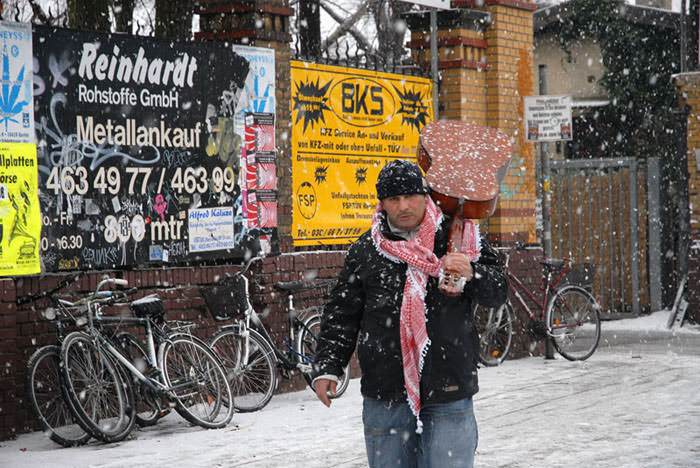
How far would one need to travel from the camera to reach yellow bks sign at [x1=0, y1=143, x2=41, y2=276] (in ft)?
28.7

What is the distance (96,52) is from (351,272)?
5.41 metres

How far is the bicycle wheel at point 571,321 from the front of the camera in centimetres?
1292

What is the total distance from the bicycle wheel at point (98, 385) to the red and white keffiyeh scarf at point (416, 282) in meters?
4.24

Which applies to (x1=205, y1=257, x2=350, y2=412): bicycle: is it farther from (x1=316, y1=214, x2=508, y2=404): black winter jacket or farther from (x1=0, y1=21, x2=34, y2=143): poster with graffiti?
(x1=316, y1=214, x2=508, y2=404): black winter jacket

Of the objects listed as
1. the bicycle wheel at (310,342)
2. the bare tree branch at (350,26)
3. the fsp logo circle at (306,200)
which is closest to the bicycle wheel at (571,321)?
the fsp logo circle at (306,200)

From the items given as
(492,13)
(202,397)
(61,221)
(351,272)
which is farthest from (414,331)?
(492,13)

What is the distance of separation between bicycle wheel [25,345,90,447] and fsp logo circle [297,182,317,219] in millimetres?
3487

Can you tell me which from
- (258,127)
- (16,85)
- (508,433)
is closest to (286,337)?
(258,127)

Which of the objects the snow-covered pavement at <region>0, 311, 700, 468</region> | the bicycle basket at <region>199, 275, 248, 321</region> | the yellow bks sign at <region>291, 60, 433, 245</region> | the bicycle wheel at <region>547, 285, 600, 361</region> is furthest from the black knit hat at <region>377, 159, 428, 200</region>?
the bicycle wheel at <region>547, 285, 600, 361</region>

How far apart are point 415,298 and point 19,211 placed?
5.15 meters

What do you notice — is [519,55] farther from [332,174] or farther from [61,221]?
[61,221]

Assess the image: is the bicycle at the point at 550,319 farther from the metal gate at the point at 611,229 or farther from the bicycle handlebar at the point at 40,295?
the bicycle handlebar at the point at 40,295

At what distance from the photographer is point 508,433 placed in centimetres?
836

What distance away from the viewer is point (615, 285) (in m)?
18.0
